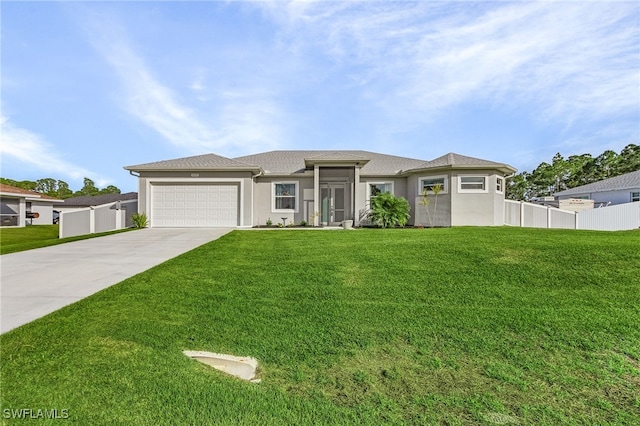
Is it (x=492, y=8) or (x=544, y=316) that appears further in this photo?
(x=492, y=8)

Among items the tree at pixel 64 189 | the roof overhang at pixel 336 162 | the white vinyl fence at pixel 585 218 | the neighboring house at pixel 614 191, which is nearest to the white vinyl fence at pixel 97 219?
the roof overhang at pixel 336 162

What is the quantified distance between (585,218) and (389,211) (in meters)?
11.5

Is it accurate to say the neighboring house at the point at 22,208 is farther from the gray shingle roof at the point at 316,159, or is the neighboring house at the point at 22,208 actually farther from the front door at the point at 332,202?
the front door at the point at 332,202

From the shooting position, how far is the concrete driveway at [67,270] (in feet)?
15.0

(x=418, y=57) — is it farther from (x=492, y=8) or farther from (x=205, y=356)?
(x=205, y=356)

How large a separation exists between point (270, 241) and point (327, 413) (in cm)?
806

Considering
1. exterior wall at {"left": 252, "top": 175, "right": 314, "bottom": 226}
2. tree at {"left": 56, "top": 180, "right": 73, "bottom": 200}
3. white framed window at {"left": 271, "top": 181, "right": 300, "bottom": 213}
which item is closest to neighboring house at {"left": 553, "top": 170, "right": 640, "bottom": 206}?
exterior wall at {"left": 252, "top": 175, "right": 314, "bottom": 226}

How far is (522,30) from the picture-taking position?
10.4 metres

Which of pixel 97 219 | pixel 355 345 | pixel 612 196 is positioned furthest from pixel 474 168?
pixel 97 219

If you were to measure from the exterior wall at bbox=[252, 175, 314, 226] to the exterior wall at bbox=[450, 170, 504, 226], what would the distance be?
7435 millimetres

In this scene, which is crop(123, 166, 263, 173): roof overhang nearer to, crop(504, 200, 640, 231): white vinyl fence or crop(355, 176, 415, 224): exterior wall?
crop(355, 176, 415, 224): exterior wall

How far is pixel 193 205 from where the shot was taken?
15.7 metres

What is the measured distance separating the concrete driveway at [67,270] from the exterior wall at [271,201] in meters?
6.16

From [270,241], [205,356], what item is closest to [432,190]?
[270,241]
